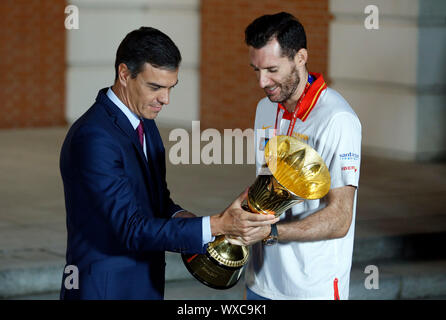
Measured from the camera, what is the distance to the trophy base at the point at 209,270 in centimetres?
327

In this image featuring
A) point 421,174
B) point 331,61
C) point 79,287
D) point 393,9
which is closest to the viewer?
point 79,287

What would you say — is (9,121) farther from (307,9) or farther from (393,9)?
(393,9)

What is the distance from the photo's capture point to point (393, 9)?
9664 millimetres

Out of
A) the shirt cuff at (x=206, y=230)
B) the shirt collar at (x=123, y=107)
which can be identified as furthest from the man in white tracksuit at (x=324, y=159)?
the shirt collar at (x=123, y=107)

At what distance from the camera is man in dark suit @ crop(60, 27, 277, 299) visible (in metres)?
2.98

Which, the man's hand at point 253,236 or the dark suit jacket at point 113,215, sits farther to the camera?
the man's hand at point 253,236

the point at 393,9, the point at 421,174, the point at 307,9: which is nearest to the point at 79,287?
the point at 421,174

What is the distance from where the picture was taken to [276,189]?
301cm

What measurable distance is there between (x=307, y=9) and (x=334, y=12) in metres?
0.55

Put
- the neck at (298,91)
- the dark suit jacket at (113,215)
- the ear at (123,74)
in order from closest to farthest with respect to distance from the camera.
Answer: the dark suit jacket at (113,215)
the ear at (123,74)
the neck at (298,91)

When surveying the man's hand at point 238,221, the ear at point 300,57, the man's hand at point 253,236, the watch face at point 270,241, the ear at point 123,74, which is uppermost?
the ear at point 300,57

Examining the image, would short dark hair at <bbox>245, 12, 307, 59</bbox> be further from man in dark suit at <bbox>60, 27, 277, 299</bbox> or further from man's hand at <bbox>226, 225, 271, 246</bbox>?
man's hand at <bbox>226, 225, 271, 246</bbox>

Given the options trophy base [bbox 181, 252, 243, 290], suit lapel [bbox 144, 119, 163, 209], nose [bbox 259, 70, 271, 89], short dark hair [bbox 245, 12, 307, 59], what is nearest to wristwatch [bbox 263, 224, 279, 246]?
trophy base [bbox 181, 252, 243, 290]

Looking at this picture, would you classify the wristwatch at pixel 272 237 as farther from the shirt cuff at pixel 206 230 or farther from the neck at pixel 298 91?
the neck at pixel 298 91
